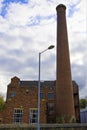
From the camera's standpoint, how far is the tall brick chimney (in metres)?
39.6

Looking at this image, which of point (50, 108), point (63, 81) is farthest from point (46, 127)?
point (50, 108)

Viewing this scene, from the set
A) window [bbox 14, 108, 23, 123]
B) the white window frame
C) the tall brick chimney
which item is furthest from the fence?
window [bbox 14, 108, 23, 123]

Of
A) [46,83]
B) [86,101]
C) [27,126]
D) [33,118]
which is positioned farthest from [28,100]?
[86,101]

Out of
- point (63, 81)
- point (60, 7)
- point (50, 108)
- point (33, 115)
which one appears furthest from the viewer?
point (50, 108)

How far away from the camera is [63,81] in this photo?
1609 inches

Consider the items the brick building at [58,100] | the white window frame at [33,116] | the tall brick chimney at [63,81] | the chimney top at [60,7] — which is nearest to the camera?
the tall brick chimney at [63,81]

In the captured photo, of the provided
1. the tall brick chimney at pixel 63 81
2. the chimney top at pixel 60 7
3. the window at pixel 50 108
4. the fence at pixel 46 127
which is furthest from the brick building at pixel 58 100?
the window at pixel 50 108

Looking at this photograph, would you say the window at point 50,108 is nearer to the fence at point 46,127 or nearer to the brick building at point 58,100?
the brick building at point 58,100

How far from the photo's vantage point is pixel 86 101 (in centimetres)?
7975

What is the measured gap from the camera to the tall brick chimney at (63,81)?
130 ft

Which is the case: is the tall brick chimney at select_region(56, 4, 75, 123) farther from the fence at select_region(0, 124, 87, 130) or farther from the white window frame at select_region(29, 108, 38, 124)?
the fence at select_region(0, 124, 87, 130)

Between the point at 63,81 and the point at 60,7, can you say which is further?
the point at 60,7

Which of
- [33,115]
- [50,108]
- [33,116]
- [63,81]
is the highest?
[63,81]

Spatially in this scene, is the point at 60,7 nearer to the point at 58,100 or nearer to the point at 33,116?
the point at 58,100
